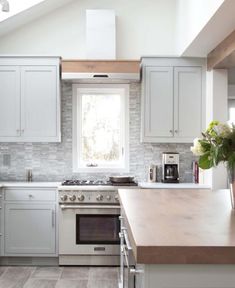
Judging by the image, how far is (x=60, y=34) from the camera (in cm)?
506

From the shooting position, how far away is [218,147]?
7.54 feet

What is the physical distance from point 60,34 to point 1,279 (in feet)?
9.78

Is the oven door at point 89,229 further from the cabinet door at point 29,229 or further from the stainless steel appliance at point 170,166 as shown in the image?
the stainless steel appliance at point 170,166

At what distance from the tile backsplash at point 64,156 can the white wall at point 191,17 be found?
2.84 feet

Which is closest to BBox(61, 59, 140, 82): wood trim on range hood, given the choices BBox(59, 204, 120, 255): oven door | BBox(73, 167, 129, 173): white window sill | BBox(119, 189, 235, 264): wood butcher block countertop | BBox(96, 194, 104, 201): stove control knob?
BBox(73, 167, 129, 173): white window sill

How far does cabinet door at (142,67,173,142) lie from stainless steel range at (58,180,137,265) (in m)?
0.79

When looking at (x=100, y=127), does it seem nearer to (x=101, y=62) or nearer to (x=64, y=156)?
(x=64, y=156)

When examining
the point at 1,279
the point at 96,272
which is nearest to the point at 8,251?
the point at 1,279

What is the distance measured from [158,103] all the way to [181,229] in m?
3.11

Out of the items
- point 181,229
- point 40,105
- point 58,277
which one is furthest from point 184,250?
point 40,105

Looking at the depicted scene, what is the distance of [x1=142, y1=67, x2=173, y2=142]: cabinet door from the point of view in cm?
470

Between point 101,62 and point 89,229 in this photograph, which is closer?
point 89,229

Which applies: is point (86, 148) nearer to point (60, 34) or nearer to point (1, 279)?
point (60, 34)

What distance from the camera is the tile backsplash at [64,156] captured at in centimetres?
504
